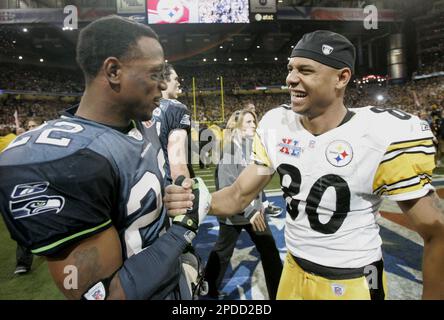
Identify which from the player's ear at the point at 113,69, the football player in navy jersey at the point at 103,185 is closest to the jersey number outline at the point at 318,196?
the football player in navy jersey at the point at 103,185

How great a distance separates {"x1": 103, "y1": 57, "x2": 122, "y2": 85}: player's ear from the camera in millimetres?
1233

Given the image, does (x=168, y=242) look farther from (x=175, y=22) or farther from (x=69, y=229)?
(x=175, y=22)

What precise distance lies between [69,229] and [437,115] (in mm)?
14724

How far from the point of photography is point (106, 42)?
48.4 inches

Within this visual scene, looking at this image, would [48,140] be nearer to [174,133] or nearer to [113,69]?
[113,69]

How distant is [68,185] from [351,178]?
4.48 ft

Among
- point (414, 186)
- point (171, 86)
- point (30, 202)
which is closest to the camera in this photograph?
point (30, 202)

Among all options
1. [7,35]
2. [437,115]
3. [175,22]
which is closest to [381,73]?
[437,115]

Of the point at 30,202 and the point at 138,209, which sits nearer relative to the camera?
the point at 30,202

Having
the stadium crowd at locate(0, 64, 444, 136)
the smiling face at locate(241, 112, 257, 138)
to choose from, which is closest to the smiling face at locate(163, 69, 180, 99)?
the smiling face at locate(241, 112, 257, 138)

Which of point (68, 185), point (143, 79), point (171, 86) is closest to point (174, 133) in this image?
point (171, 86)

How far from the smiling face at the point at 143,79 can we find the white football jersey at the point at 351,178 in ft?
2.97

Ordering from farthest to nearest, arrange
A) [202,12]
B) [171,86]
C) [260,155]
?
1. [202,12]
2. [171,86]
3. [260,155]

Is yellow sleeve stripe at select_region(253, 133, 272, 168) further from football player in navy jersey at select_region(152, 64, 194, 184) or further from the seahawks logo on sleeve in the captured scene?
the seahawks logo on sleeve
